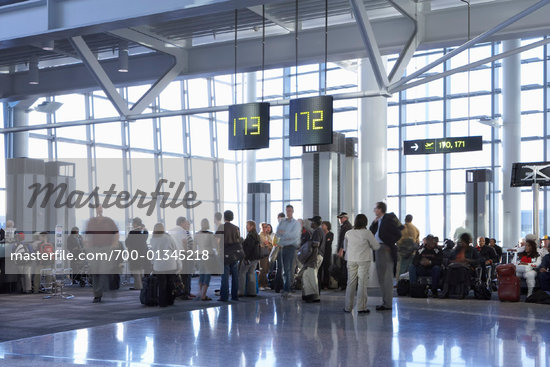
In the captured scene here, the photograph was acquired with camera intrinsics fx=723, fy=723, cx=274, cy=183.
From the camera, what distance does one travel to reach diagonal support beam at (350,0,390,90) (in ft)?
33.8

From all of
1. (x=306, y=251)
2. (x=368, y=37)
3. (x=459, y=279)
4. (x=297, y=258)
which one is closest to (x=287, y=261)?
(x=297, y=258)

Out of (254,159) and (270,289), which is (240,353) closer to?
(270,289)

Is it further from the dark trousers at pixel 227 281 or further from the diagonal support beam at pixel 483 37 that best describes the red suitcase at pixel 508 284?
the dark trousers at pixel 227 281

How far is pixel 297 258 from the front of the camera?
43.6ft

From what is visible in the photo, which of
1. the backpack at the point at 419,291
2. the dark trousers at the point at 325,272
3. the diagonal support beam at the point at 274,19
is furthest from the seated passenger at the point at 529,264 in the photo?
the diagonal support beam at the point at 274,19

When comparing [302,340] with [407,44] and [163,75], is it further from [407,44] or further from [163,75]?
[163,75]

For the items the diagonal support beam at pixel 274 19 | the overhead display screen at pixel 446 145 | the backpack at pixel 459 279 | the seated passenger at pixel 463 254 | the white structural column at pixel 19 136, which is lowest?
the backpack at pixel 459 279

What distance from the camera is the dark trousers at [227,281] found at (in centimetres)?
1213

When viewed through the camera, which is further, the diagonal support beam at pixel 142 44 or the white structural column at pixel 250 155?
the white structural column at pixel 250 155

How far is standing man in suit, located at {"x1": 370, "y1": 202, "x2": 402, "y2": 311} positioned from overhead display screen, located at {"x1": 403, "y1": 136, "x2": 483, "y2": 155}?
6.80 m

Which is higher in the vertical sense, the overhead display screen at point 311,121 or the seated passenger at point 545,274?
the overhead display screen at point 311,121

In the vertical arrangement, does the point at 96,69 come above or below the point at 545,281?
above

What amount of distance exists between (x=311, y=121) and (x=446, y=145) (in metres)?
6.35

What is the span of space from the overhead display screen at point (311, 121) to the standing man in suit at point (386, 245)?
69.8 inches
